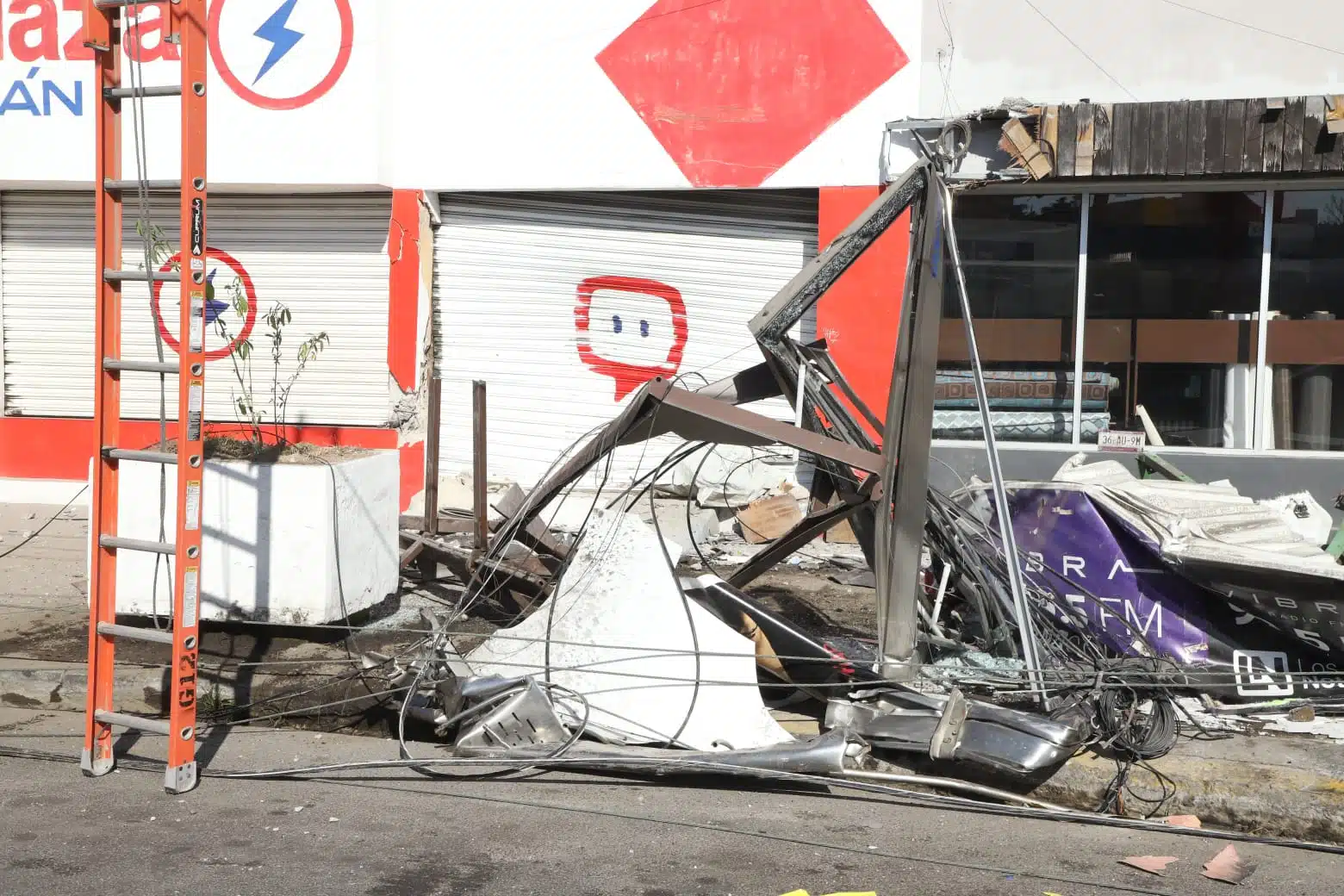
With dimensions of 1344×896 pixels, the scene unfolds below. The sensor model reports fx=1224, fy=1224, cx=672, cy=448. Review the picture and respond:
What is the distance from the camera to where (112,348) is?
498 centimetres

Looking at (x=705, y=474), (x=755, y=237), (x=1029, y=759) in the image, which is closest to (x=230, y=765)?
(x=1029, y=759)

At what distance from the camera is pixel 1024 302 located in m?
10.1

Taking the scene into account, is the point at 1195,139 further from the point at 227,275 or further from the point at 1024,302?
the point at 227,275

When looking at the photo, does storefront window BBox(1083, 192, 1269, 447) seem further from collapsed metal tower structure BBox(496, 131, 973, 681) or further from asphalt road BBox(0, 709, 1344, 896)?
asphalt road BBox(0, 709, 1344, 896)

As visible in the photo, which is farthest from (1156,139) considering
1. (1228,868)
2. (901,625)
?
(1228,868)

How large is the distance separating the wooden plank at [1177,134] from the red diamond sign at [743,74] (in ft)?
7.45

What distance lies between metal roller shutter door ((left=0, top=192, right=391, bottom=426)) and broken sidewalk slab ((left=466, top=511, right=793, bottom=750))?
19.7ft

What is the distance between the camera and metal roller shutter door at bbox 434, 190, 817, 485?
10820 mm

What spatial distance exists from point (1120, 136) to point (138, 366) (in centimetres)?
759

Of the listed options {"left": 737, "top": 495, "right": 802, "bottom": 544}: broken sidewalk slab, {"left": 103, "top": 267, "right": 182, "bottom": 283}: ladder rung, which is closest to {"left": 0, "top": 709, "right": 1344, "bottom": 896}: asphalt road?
{"left": 103, "top": 267, "right": 182, "bottom": 283}: ladder rung

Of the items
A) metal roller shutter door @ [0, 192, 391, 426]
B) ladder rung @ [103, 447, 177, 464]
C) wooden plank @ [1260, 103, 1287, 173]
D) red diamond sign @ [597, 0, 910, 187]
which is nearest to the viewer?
ladder rung @ [103, 447, 177, 464]

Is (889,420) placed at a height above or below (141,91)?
below

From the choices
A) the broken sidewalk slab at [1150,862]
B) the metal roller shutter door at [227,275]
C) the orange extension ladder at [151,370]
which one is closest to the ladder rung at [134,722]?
the orange extension ladder at [151,370]

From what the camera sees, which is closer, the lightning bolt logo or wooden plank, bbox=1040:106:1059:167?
wooden plank, bbox=1040:106:1059:167
